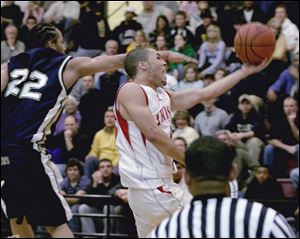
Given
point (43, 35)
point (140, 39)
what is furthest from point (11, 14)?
point (43, 35)

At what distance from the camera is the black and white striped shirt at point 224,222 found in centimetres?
387

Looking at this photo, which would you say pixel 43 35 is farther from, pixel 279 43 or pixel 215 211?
pixel 279 43

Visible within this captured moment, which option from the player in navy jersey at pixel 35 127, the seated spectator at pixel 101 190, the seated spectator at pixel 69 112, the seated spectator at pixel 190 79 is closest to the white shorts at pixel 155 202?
the player in navy jersey at pixel 35 127

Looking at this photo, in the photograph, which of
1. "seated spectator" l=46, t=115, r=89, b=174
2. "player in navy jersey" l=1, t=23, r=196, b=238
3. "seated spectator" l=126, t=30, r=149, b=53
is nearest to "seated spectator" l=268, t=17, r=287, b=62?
"seated spectator" l=126, t=30, r=149, b=53

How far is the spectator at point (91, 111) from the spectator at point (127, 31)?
190cm

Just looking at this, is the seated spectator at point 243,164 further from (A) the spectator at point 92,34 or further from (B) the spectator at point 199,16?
(A) the spectator at point 92,34

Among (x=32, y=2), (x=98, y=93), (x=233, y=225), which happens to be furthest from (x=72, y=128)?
(x=233, y=225)

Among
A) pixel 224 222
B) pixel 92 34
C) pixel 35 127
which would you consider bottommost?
pixel 92 34

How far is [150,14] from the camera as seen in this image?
52.0 ft

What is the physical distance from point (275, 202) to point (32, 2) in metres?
8.17

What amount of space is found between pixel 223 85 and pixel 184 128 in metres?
5.46

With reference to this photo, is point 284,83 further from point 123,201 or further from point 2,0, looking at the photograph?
point 2,0

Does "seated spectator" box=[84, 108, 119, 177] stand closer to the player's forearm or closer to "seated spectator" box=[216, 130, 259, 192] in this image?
"seated spectator" box=[216, 130, 259, 192]

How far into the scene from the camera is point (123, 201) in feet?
36.5
